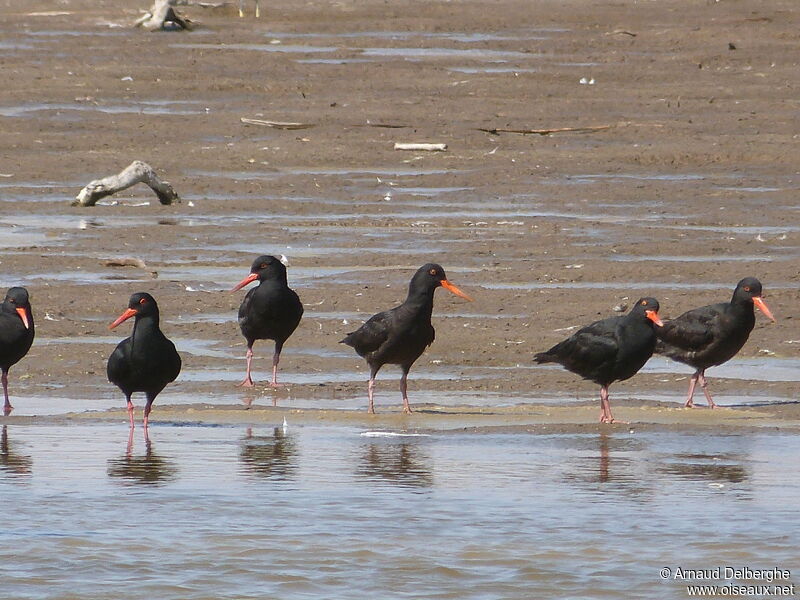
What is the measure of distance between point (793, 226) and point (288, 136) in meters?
8.53

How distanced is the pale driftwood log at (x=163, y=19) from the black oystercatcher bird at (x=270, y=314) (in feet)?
75.4

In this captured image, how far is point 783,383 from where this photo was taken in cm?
1273

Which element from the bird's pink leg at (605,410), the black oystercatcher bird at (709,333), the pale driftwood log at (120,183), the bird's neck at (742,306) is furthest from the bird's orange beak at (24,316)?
the pale driftwood log at (120,183)

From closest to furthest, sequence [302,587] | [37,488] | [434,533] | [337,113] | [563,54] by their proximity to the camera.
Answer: [302,587] → [434,533] → [37,488] → [337,113] → [563,54]

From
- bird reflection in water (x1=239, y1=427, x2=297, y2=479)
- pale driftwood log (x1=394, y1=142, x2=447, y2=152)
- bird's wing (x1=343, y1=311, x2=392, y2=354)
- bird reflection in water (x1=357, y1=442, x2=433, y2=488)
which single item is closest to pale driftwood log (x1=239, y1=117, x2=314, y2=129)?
pale driftwood log (x1=394, y1=142, x2=447, y2=152)

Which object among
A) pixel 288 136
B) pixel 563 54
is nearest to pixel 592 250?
pixel 288 136

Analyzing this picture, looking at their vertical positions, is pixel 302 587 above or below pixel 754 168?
below

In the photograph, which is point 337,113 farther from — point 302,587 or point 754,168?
point 302,587

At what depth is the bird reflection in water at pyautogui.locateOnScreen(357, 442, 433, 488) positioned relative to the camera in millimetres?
9828

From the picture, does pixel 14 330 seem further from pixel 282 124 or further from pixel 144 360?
pixel 282 124

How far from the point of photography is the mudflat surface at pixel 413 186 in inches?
533

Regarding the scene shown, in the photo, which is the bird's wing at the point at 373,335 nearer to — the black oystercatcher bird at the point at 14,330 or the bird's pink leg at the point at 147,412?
the bird's pink leg at the point at 147,412

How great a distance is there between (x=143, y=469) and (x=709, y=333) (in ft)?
14.5

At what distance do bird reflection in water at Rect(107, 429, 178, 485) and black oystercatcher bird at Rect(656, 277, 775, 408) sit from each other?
154 inches
